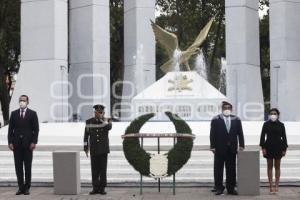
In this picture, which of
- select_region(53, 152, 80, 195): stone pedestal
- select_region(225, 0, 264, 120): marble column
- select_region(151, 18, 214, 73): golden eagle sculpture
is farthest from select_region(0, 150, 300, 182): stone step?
select_region(225, 0, 264, 120): marble column

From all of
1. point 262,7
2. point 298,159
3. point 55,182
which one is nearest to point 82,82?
point 298,159

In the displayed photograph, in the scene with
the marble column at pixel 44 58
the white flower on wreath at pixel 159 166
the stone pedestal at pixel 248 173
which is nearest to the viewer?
the stone pedestal at pixel 248 173

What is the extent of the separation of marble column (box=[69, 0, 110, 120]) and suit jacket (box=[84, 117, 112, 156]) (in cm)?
1890

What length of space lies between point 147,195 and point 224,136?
1824 mm

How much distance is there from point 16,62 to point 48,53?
69.0 ft

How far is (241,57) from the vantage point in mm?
29859

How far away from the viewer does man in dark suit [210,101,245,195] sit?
38.1 feet

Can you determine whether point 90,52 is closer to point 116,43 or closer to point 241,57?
point 241,57

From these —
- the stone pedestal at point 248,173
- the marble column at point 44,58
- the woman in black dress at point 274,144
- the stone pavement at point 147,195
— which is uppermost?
the marble column at point 44,58

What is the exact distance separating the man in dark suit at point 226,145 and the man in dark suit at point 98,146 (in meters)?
2.07

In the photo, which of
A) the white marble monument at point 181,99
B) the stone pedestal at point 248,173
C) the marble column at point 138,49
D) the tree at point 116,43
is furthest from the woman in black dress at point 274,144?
the tree at point 116,43

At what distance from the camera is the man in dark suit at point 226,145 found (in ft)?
38.1

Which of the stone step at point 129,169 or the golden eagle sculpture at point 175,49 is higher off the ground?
the golden eagle sculpture at point 175,49

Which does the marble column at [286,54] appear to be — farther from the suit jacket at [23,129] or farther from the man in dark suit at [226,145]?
the suit jacket at [23,129]
